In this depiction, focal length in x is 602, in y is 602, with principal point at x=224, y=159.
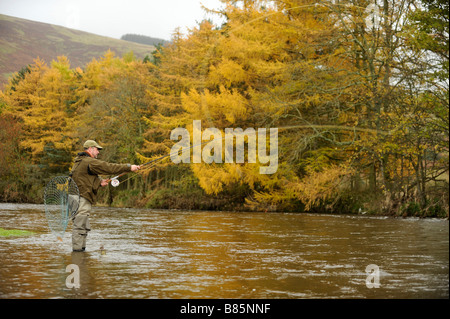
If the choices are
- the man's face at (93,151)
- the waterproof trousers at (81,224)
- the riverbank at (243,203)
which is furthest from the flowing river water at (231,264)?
the riverbank at (243,203)

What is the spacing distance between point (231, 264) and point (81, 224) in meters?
2.74

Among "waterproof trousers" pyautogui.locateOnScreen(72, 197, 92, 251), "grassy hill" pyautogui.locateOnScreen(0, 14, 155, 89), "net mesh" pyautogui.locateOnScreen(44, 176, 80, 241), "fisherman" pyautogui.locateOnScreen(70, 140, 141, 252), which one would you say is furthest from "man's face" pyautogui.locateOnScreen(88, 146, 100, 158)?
"grassy hill" pyautogui.locateOnScreen(0, 14, 155, 89)

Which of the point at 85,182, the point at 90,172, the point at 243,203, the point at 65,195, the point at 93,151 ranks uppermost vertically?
the point at 93,151

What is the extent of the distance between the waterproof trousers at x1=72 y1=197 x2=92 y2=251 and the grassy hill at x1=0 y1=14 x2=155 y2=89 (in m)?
75.6

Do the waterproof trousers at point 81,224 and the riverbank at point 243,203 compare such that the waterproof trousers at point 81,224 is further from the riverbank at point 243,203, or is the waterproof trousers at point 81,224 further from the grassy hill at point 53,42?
the grassy hill at point 53,42

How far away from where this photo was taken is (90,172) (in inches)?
409

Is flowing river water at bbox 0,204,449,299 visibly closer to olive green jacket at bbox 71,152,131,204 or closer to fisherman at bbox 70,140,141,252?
fisherman at bbox 70,140,141,252

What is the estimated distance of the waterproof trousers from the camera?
33.4 feet

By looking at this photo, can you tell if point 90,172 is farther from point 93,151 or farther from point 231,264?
point 231,264

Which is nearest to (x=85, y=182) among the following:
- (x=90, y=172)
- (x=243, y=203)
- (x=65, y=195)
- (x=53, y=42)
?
(x=90, y=172)

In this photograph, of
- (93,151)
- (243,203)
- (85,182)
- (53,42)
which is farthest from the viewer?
(53,42)

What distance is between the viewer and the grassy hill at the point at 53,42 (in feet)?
327

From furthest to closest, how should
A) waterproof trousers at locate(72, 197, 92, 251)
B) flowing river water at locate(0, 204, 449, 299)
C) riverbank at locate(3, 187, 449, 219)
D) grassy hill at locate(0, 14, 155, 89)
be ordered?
grassy hill at locate(0, 14, 155, 89) < riverbank at locate(3, 187, 449, 219) < waterproof trousers at locate(72, 197, 92, 251) < flowing river water at locate(0, 204, 449, 299)
